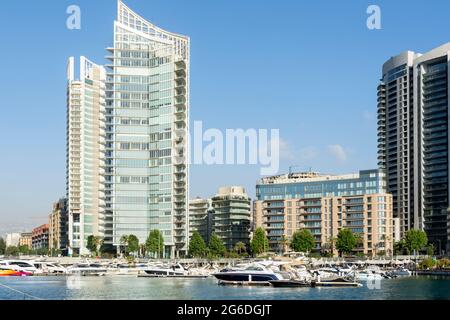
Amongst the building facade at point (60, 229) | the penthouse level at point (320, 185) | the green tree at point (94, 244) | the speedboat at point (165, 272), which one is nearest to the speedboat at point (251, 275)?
the speedboat at point (165, 272)

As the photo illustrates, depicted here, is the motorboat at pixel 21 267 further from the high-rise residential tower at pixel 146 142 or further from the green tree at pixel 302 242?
the green tree at pixel 302 242

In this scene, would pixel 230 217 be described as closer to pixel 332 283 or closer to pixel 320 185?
pixel 320 185

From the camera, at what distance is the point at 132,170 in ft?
133

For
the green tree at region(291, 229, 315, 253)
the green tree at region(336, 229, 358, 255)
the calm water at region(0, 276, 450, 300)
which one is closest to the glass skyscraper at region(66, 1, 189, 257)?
the green tree at region(291, 229, 315, 253)

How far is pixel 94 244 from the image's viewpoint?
145 ft

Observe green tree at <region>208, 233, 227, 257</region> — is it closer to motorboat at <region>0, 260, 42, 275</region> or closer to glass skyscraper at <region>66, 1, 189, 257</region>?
glass skyscraper at <region>66, 1, 189, 257</region>

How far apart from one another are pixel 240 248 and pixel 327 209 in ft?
20.1

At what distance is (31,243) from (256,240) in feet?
99.0

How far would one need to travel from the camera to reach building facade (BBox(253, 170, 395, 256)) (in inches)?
1715


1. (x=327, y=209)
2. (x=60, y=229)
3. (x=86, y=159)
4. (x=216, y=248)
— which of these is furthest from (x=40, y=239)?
(x=327, y=209)

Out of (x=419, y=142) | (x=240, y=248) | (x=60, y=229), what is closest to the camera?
(x=419, y=142)

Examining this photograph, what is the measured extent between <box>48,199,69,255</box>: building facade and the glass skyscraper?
8.33m
